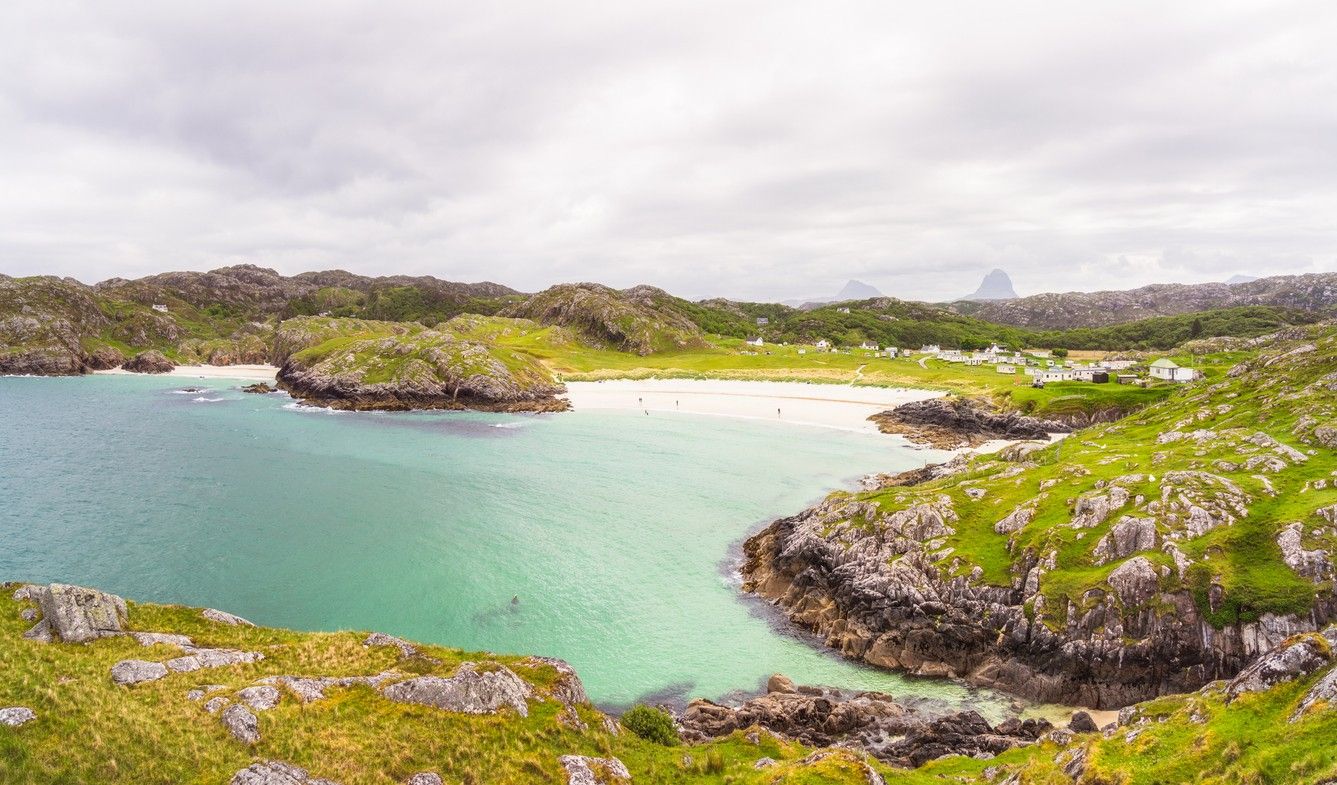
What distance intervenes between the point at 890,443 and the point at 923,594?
179 feet

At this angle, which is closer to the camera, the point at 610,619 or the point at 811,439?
the point at 610,619

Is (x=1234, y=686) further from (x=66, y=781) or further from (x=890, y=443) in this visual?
(x=890, y=443)

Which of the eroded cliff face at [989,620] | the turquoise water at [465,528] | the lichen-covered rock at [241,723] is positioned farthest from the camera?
the turquoise water at [465,528]

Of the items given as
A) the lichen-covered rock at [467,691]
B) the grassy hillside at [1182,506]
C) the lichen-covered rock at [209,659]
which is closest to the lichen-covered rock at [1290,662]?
the grassy hillside at [1182,506]

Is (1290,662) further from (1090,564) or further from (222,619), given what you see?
(222,619)

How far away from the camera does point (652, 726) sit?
23203 mm

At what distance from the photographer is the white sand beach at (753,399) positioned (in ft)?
357

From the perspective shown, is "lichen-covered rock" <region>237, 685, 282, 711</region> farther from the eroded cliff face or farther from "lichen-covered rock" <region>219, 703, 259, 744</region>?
the eroded cliff face

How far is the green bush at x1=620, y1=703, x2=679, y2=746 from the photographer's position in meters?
22.9

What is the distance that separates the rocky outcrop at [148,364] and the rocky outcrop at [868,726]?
222995 millimetres

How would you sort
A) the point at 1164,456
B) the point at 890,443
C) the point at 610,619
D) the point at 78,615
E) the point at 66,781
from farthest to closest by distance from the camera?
the point at 890,443 < the point at 1164,456 < the point at 610,619 < the point at 78,615 < the point at 66,781

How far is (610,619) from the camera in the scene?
3778cm

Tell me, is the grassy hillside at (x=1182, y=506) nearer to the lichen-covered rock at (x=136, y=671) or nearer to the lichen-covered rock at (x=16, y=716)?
the lichen-covered rock at (x=136, y=671)

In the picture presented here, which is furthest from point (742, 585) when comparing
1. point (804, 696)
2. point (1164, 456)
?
point (1164, 456)
